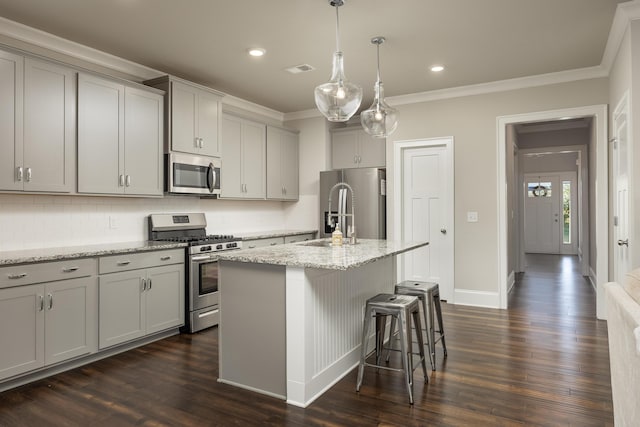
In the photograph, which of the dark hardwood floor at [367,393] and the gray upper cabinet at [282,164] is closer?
the dark hardwood floor at [367,393]

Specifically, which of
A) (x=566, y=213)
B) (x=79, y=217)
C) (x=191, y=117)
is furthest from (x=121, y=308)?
(x=566, y=213)

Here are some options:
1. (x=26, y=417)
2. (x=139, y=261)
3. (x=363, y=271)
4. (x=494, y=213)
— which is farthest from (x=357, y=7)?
(x=26, y=417)

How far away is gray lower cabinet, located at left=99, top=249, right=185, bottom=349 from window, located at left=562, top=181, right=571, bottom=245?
31.9 ft

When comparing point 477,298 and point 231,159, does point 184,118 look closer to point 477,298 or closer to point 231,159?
point 231,159

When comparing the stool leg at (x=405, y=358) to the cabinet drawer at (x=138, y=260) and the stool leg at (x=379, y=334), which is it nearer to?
the stool leg at (x=379, y=334)

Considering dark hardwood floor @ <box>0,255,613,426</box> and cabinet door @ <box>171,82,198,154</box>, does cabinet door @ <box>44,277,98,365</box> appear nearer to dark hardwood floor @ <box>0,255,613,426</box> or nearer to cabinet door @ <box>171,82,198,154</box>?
dark hardwood floor @ <box>0,255,613,426</box>

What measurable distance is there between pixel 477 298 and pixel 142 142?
13.4ft

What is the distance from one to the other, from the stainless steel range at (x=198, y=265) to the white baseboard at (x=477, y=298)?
8.91ft

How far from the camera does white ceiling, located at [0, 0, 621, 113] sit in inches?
119

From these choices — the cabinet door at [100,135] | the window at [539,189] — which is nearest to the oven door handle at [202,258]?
the cabinet door at [100,135]

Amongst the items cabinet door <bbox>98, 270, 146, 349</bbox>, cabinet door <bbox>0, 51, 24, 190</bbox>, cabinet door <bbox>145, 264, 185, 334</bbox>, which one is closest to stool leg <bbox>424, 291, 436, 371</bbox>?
cabinet door <bbox>145, 264, 185, 334</bbox>

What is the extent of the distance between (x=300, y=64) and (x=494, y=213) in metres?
2.79

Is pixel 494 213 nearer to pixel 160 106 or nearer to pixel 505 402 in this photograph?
pixel 505 402

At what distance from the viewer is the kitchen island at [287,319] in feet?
8.19
